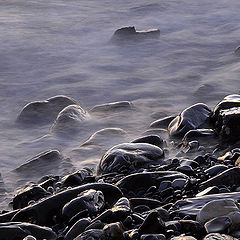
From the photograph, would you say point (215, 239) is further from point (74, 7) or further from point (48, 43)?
point (74, 7)

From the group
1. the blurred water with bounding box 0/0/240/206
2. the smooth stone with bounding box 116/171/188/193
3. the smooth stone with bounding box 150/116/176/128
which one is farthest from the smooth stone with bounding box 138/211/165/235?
the smooth stone with bounding box 150/116/176/128

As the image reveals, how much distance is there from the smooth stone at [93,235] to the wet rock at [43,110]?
3530mm

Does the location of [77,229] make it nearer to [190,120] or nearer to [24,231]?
[24,231]

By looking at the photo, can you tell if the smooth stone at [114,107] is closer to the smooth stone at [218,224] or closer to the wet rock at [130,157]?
the wet rock at [130,157]

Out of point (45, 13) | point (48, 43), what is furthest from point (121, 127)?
point (45, 13)

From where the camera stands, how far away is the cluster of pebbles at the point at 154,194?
9.63 ft

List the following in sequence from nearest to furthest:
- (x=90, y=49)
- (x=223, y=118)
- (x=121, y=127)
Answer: (x=223, y=118) → (x=121, y=127) → (x=90, y=49)

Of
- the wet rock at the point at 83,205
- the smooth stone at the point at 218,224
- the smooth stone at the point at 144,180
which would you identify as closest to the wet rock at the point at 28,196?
the smooth stone at the point at 144,180

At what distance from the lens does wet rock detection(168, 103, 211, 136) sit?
5.19 metres

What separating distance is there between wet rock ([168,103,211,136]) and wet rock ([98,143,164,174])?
2.03 feet

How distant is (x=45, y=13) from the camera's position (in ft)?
38.8

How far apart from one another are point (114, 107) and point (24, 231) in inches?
136

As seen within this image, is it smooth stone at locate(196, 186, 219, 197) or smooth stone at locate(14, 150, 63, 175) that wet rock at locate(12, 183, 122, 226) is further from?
smooth stone at locate(14, 150, 63, 175)

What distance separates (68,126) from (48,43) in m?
4.21
